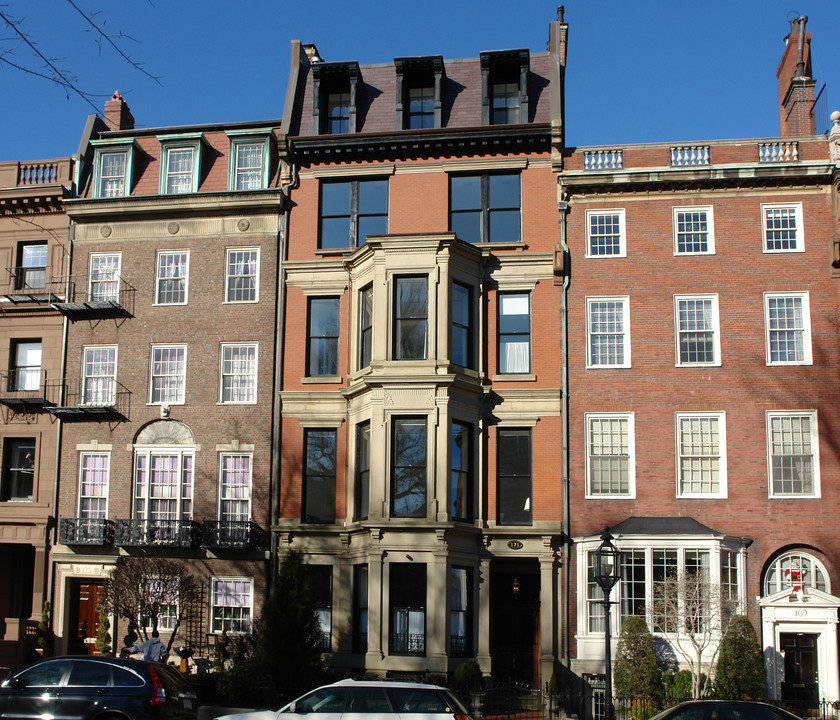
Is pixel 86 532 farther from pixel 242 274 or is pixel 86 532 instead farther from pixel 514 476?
pixel 514 476

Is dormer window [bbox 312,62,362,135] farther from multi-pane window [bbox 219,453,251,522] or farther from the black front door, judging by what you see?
the black front door

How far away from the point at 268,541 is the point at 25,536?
8364 millimetres

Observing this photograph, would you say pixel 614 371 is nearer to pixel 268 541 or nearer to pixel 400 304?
pixel 400 304

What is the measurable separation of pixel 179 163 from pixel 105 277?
469 cm

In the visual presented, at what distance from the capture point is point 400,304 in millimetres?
30328

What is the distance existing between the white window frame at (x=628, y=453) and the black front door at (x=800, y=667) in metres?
5.77

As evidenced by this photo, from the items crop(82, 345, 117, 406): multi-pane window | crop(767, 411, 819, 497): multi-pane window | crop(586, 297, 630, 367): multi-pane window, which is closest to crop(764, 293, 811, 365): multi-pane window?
crop(767, 411, 819, 497): multi-pane window

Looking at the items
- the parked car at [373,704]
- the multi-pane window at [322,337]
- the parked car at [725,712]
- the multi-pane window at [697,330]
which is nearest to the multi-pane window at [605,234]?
the multi-pane window at [697,330]

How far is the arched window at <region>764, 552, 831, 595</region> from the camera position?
28123 millimetres

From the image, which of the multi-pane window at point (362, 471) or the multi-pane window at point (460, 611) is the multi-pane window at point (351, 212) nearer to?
the multi-pane window at point (362, 471)

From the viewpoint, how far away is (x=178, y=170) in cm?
3428

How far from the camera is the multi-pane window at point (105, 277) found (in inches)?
1325

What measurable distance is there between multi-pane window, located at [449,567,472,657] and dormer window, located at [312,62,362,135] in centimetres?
1504

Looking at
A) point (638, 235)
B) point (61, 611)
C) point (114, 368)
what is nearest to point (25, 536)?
point (61, 611)
